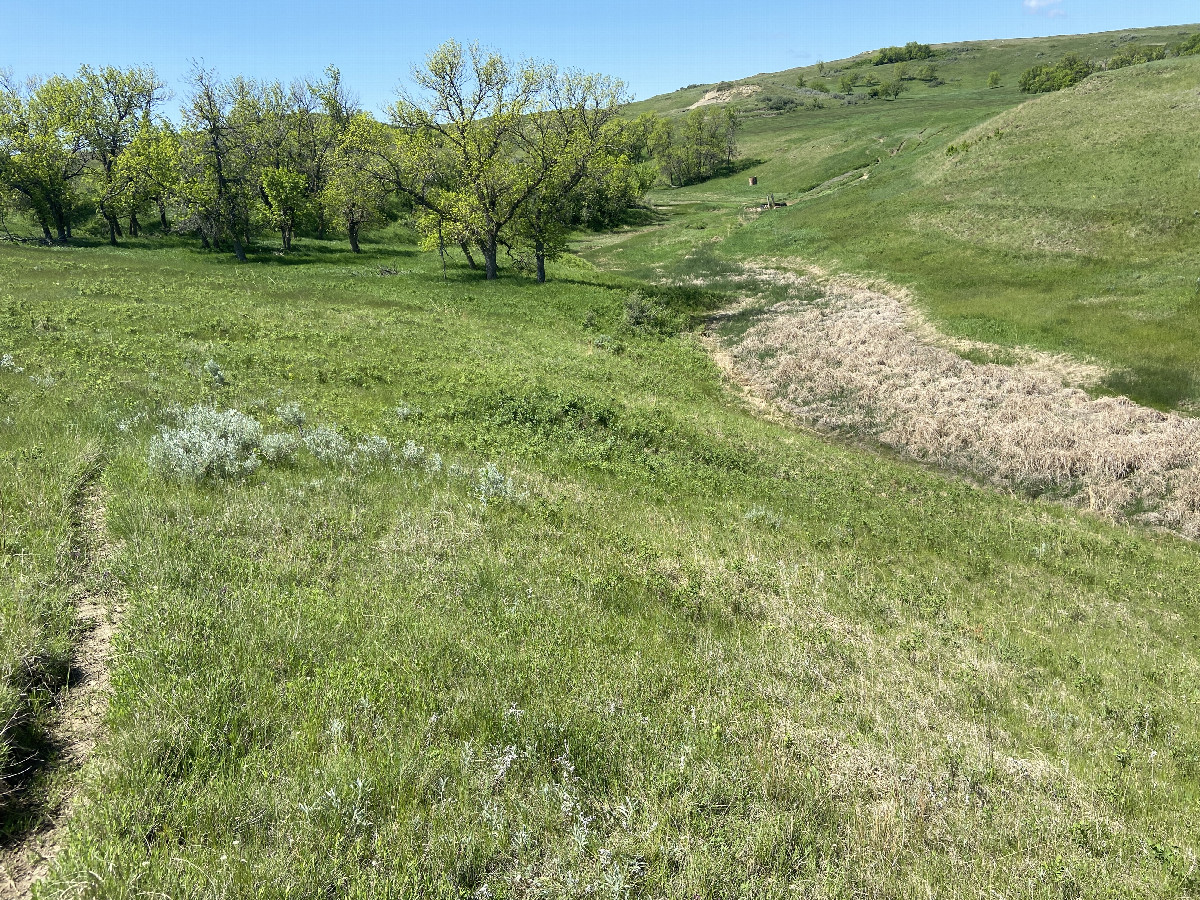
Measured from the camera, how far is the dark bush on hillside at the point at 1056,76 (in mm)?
122188

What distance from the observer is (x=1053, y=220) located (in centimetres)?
4147

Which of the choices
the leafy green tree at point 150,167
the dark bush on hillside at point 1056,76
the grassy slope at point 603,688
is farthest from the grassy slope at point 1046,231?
the dark bush on hillside at point 1056,76

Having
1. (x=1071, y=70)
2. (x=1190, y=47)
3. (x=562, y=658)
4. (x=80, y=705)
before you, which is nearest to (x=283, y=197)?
(x=80, y=705)

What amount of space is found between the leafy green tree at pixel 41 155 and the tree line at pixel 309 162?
117 mm

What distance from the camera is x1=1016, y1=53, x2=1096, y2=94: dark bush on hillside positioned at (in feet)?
401

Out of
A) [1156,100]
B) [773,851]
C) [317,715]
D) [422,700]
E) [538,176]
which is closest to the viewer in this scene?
[773,851]

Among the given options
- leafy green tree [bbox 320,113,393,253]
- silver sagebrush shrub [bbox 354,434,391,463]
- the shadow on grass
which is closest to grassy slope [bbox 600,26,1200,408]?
the shadow on grass

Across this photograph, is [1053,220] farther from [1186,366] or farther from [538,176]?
[538,176]

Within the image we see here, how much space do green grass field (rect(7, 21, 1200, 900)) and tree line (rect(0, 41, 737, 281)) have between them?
2626 cm

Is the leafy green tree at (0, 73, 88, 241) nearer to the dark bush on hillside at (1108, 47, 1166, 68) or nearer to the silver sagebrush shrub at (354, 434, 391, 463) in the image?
the silver sagebrush shrub at (354, 434, 391, 463)

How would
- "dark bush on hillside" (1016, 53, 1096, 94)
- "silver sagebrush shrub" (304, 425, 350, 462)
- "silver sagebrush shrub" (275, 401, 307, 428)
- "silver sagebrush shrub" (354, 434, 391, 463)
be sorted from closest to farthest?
"silver sagebrush shrub" (304, 425, 350, 462) < "silver sagebrush shrub" (354, 434, 391, 463) < "silver sagebrush shrub" (275, 401, 307, 428) < "dark bush on hillside" (1016, 53, 1096, 94)

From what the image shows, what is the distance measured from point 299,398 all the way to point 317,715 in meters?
13.8

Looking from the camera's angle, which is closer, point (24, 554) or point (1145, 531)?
point (24, 554)

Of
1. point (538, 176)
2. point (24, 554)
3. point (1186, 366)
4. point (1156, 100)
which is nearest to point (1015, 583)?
point (24, 554)
